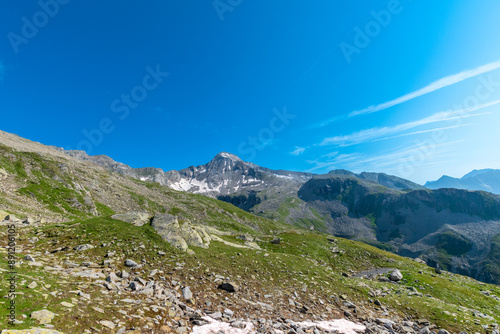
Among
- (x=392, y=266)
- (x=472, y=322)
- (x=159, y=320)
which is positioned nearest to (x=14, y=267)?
(x=159, y=320)

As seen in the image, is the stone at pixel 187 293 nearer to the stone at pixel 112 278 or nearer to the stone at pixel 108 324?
the stone at pixel 112 278

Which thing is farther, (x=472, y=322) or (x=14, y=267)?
(x=472, y=322)

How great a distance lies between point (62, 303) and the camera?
31.7 feet

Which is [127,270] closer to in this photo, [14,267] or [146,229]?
[14,267]

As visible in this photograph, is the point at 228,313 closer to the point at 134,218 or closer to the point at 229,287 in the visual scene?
the point at 229,287

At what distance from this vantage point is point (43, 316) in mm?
8438

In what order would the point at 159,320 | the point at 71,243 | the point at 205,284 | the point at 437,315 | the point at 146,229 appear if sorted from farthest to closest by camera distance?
the point at 146,229 → the point at 437,315 → the point at 71,243 → the point at 205,284 → the point at 159,320

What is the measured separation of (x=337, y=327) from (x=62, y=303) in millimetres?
16362

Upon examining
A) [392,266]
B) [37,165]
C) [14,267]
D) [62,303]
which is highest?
[37,165]

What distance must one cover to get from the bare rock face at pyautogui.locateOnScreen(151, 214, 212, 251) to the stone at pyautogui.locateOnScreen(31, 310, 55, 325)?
42.4 ft

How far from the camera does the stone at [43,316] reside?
8.23 metres

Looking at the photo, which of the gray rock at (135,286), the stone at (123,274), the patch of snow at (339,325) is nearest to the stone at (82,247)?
the stone at (123,274)

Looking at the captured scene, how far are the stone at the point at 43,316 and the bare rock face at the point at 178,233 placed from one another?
42.4 feet

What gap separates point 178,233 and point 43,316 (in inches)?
597
